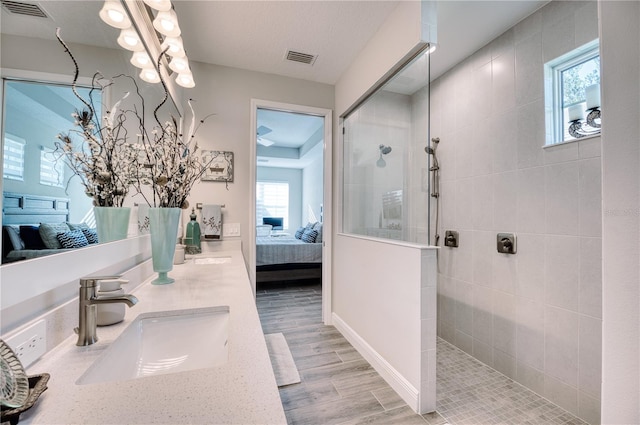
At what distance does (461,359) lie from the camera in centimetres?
221

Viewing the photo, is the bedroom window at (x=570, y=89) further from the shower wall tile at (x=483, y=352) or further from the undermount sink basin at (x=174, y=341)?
the undermount sink basin at (x=174, y=341)

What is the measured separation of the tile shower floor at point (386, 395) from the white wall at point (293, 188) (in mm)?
6010

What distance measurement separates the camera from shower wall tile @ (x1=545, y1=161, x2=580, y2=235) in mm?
1581

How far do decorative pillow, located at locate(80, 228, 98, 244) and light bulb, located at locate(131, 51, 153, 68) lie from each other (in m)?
0.89

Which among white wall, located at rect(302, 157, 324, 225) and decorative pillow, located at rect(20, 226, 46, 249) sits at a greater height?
white wall, located at rect(302, 157, 324, 225)

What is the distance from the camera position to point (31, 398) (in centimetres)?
Result: 48

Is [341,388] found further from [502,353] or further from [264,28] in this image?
[264,28]

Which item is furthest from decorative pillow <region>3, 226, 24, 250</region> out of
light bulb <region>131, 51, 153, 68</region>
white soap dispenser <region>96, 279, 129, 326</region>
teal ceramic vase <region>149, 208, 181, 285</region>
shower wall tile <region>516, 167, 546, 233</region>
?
shower wall tile <region>516, 167, 546, 233</region>

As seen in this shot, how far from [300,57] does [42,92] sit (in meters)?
2.13

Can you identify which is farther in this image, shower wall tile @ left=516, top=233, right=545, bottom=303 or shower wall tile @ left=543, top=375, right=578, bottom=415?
shower wall tile @ left=516, top=233, right=545, bottom=303

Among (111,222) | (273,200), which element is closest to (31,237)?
(111,222)

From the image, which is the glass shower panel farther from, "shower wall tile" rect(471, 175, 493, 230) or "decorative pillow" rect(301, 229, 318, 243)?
"decorative pillow" rect(301, 229, 318, 243)

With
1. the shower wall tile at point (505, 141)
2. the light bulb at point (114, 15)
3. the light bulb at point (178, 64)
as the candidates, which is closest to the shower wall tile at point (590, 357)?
the shower wall tile at point (505, 141)

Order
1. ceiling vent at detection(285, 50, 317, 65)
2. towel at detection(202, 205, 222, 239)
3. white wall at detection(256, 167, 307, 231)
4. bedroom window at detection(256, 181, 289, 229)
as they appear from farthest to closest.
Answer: white wall at detection(256, 167, 307, 231) → bedroom window at detection(256, 181, 289, 229) → towel at detection(202, 205, 222, 239) → ceiling vent at detection(285, 50, 317, 65)
